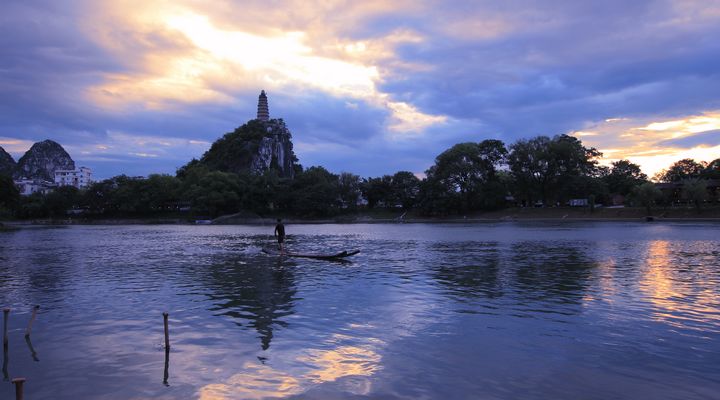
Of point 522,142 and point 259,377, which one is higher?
point 522,142

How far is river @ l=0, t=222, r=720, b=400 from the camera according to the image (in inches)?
356

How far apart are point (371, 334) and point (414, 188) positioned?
117 metres

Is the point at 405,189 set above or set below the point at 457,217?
above

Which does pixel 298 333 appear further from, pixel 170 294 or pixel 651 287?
pixel 651 287

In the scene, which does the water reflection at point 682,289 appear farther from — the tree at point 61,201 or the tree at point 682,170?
the tree at point 61,201

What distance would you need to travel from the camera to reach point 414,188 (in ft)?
421

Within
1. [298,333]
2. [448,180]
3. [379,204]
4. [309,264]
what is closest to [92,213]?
[379,204]

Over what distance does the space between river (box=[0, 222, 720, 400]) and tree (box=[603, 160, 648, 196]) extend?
372 feet

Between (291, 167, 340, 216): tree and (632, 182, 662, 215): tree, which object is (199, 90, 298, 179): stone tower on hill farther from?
(632, 182, 662, 215): tree

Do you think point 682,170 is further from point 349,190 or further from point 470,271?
point 470,271

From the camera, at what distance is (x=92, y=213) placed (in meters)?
133

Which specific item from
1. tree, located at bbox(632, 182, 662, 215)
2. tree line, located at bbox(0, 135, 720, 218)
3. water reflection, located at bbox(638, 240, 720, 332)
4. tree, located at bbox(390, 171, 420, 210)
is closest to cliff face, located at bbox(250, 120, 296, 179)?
tree line, located at bbox(0, 135, 720, 218)

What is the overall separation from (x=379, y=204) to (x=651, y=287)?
387ft

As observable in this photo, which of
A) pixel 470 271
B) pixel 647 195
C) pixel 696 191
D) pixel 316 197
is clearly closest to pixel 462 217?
pixel 316 197
